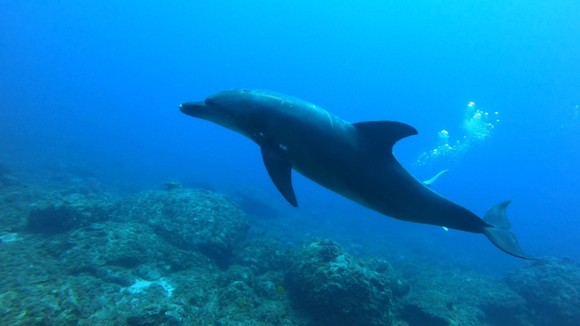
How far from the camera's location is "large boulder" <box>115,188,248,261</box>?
11.1m

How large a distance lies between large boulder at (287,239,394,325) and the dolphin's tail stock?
3.60 metres

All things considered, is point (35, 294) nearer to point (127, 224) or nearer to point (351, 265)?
point (127, 224)

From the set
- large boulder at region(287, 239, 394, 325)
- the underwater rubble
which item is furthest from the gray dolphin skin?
the underwater rubble

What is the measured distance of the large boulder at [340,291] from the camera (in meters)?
7.28

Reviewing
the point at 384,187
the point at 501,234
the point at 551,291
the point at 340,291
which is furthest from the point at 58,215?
the point at 551,291

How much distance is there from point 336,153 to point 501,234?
287 cm

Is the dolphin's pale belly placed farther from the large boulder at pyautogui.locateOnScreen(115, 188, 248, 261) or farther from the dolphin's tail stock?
the large boulder at pyautogui.locateOnScreen(115, 188, 248, 261)

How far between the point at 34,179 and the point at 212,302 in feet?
77.6

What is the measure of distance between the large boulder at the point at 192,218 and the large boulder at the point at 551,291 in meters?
13.5

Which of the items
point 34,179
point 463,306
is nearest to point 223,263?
point 463,306

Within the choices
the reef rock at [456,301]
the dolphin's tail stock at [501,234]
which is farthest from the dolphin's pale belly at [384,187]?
the reef rock at [456,301]

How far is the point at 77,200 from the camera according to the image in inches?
457

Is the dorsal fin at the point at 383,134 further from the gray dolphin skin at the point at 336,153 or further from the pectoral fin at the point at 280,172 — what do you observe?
the pectoral fin at the point at 280,172

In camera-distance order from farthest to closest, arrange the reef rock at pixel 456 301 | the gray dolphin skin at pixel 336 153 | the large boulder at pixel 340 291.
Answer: the reef rock at pixel 456 301, the large boulder at pixel 340 291, the gray dolphin skin at pixel 336 153
